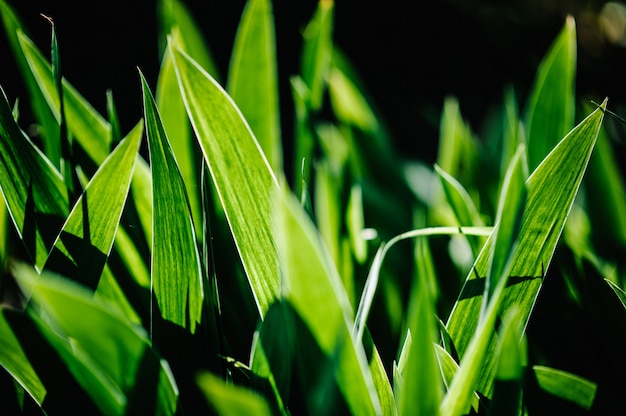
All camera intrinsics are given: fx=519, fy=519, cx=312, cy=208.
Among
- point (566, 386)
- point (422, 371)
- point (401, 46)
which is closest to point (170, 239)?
point (422, 371)

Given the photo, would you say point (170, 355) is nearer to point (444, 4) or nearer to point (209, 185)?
point (209, 185)

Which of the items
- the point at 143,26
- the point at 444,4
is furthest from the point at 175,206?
the point at 444,4

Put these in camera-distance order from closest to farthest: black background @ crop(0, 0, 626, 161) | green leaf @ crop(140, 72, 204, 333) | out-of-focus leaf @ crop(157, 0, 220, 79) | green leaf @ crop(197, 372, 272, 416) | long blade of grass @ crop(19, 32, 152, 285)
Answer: green leaf @ crop(197, 372, 272, 416), green leaf @ crop(140, 72, 204, 333), long blade of grass @ crop(19, 32, 152, 285), out-of-focus leaf @ crop(157, 0, 220, 79), black background @ crop(0, 0, 626, 161)

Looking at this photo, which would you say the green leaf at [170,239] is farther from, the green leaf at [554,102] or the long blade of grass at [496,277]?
the green leaf at [554,102]

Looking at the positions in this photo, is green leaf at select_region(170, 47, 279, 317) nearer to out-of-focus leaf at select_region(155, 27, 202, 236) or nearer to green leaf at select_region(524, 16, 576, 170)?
out-of-focus leaf at select_region(155, 27, 202, 236)

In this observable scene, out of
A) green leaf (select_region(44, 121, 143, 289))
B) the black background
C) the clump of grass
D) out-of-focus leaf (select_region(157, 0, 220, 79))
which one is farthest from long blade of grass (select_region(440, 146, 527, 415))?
the black background

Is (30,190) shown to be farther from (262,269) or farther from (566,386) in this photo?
(566,386)
